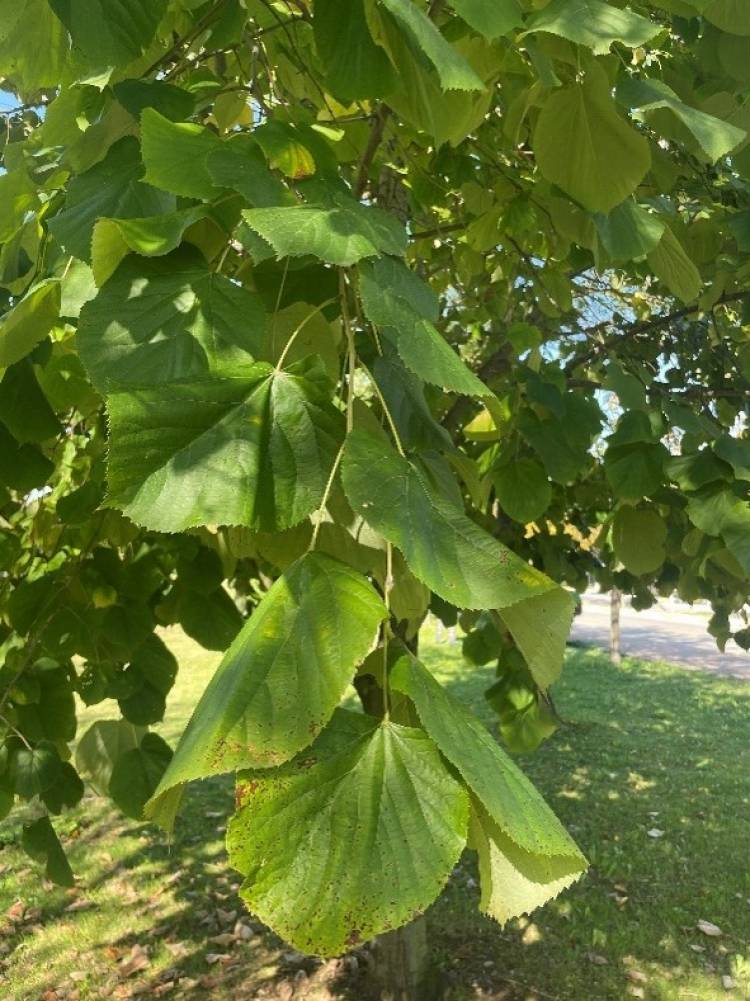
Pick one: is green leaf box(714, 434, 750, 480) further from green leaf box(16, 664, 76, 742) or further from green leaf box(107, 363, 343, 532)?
green leaf box(16, 664, 76, 742)

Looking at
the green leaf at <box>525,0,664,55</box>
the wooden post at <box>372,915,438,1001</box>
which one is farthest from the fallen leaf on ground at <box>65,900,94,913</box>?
the green leaf at <box>525,0,664,55</box>

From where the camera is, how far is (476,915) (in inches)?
157

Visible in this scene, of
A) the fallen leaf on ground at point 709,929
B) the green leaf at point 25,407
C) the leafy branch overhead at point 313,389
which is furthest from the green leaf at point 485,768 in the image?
the fallen leaf on ground at point 709,929

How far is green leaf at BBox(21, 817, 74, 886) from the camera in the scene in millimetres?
2057

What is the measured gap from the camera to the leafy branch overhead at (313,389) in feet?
1.71

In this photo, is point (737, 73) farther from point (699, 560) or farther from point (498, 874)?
point (498, 874)

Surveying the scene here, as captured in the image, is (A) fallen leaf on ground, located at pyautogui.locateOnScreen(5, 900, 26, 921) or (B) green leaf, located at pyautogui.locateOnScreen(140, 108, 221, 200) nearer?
(B) green leaf, located at pyautogui.locateOnScreen(140, 108, 221, 200)

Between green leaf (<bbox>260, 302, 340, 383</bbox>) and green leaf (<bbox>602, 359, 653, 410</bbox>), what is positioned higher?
green leaf (<bbox>260, 302, 340, 383</bbox>)

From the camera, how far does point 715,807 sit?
561cm

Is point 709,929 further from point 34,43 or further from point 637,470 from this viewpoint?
point 34,43

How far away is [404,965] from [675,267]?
265cm

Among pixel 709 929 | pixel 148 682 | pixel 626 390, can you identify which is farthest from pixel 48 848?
pixel 709 929

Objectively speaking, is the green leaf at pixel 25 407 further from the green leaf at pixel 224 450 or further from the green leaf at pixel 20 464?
the green leaf at pixel 224 450

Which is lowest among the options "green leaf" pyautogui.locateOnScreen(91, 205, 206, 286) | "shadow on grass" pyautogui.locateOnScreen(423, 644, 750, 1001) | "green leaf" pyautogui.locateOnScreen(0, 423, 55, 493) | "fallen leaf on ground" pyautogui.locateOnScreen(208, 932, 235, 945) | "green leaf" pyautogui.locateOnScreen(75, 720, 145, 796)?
"shadow on grass" pyautogui.locateOnScreen(423, 644, 750, 1001)
